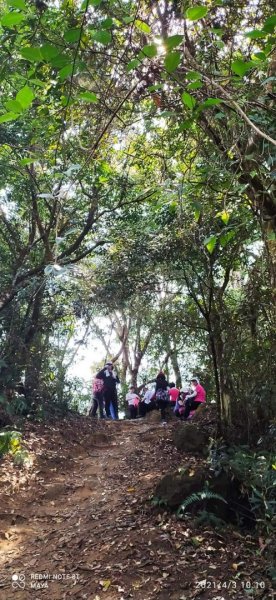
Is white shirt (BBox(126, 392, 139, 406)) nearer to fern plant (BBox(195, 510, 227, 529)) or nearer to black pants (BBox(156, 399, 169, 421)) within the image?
black pants (BBox(156, 399, 169, 421))

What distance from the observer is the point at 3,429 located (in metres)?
7.82

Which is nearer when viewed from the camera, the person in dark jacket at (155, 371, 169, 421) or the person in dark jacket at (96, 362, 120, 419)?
the person in dark jacket at (155, 371, 169, 421)

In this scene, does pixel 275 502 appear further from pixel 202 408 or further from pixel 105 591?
pixel 202 408

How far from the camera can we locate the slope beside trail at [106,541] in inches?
157

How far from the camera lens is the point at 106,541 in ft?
15.6

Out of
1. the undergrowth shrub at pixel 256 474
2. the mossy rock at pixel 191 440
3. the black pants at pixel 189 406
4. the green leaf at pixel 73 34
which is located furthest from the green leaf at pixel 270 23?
the black pants at pixel 189 406

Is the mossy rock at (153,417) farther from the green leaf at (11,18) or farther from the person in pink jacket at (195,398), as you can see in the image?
the green leaf at (11,18)

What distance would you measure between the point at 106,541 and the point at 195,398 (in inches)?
221

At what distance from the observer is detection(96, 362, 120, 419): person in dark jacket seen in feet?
41.7

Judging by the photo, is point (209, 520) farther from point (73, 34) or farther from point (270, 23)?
point (73, 34)

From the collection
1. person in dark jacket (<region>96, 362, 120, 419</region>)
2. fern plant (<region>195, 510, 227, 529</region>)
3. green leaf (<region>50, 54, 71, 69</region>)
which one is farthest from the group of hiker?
green leaf (<region>50, 54, 71, 69</region>)

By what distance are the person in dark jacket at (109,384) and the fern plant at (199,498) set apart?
7.80m

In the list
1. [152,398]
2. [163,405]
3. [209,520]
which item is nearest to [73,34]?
[209,520]

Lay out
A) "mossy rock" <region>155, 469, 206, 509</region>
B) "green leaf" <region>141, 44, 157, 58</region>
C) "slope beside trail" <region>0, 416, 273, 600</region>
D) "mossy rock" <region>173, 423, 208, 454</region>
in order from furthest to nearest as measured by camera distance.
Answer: "mossy rock" <region>173, 423, 208, 454</region>
"mossy rock" <region>155, 469, 206, 509</region>
"slope beside trail" <region>0, 416, 273, 600</region>
"green leaf" <region>141, 44, 157, 58</region>
